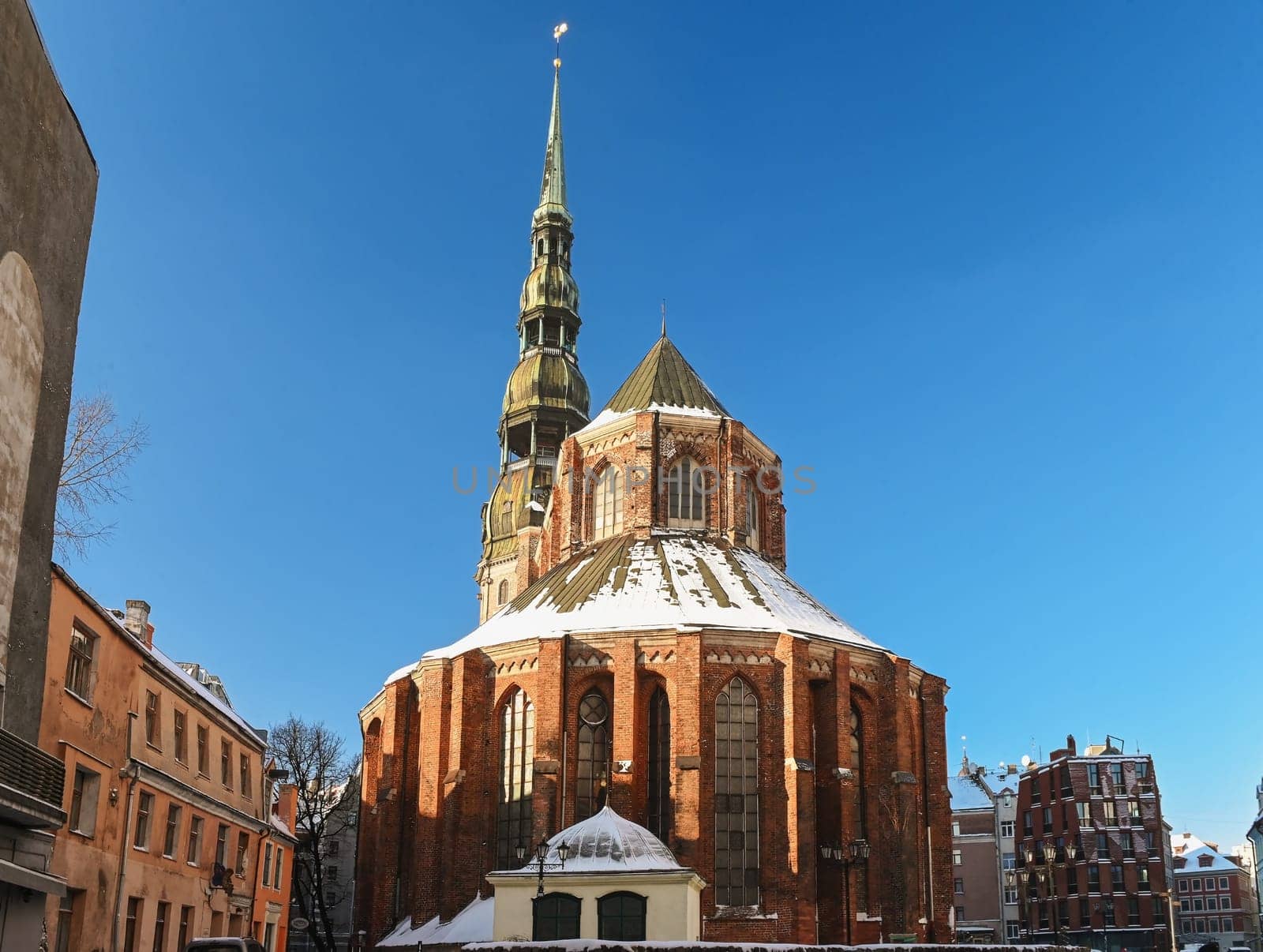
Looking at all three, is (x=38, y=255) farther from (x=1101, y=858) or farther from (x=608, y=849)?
(x=1101, y=858)

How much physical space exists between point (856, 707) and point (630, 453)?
13151 millimetres

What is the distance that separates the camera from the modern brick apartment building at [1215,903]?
10162cm

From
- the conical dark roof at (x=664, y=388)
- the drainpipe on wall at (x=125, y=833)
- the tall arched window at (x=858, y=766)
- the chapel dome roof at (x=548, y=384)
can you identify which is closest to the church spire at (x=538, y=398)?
the chapel dome roof at (x=548, y=384)

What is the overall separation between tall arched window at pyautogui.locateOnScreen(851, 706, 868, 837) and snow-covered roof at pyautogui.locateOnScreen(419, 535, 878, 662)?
249cm

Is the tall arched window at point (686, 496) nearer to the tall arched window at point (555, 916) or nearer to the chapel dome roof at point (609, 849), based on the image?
the chapel dome roof at point (609, 849)

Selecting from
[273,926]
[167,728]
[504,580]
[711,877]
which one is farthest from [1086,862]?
[167,728]

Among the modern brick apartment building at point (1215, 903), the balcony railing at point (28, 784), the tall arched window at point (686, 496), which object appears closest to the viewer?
the balcony railing at point (28, 784)

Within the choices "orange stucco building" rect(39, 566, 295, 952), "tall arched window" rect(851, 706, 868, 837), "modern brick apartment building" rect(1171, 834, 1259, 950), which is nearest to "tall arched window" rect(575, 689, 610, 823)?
"tall arched window" rect(851, 706, 868, 837)

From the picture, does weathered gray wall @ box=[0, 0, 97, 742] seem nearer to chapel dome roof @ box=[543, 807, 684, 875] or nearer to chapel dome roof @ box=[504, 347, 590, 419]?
chapel dome roof @ box=[543, 807, 684, 875]

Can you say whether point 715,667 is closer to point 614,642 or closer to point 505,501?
point 614,642

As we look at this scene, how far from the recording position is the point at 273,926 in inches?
1499

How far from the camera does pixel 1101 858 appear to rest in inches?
3130

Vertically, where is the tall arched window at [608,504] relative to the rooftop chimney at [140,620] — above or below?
above

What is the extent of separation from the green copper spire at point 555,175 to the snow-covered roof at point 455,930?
55312 millimetres
